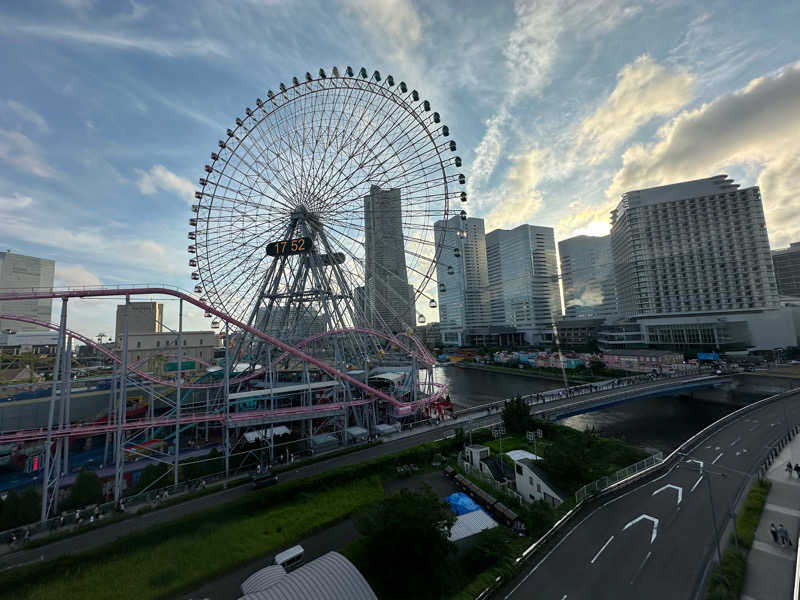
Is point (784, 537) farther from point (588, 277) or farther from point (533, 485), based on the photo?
point (588, 277)

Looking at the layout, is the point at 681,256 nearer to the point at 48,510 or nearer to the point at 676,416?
the point at 676,416

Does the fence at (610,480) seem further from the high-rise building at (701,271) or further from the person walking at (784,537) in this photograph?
the high-rise building at (701,271)

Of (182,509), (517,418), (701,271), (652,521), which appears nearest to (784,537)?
(652,521)

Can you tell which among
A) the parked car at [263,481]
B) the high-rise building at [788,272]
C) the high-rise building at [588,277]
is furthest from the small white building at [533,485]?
the high-rise building at [788,272]

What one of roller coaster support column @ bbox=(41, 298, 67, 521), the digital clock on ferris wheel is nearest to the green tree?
roller coaster support column @ bbox=(41, 298, 67, 521)

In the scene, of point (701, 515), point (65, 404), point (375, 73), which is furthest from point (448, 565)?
point (375, 73)
